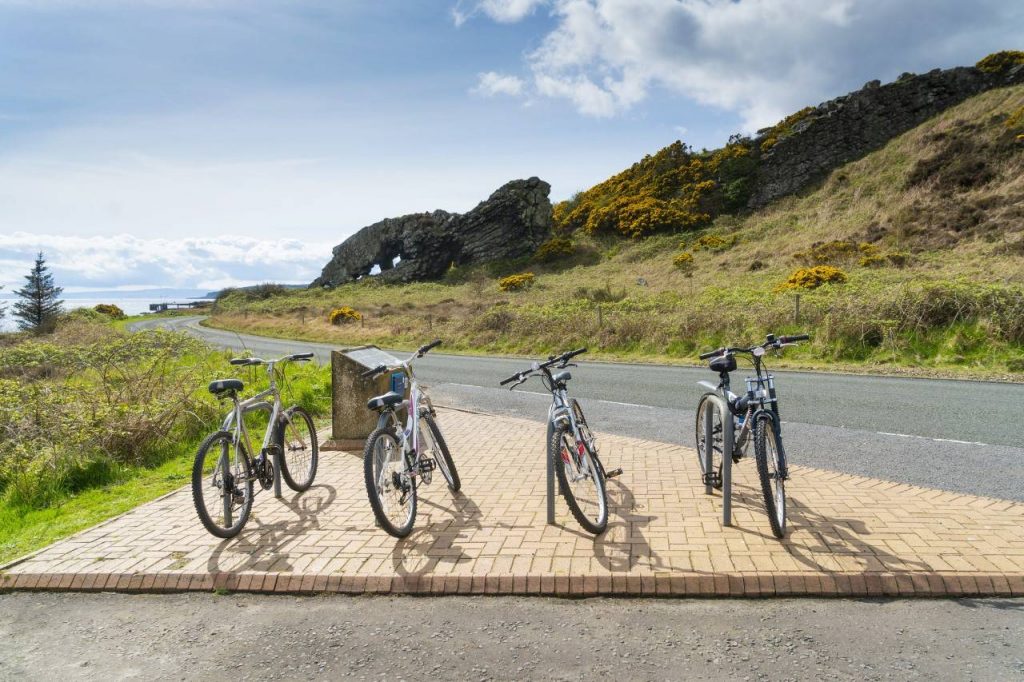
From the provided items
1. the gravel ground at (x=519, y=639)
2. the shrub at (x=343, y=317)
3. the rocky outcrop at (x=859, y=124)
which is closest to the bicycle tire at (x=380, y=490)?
the gravel ground at (x=519, y=639)

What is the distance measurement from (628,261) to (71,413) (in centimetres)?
3876

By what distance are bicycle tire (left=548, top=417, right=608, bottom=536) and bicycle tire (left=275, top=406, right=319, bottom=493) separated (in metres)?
2.53

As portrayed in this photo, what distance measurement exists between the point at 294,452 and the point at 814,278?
23.0m

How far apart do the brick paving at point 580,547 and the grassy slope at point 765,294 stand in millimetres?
9487

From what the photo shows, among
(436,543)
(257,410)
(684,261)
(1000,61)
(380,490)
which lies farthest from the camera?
(1000,61)

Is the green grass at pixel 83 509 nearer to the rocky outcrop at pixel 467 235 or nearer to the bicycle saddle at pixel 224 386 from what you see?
the bicycle saddle at pixel 224 386

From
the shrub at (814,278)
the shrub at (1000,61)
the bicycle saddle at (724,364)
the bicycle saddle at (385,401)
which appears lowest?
the bicycle saddle at (385,401)

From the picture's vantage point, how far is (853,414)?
368 inches

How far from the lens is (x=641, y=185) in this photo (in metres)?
54.4

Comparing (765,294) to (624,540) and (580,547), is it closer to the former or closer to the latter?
(624,540)

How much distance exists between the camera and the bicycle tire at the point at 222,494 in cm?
463

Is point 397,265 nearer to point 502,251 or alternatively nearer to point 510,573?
point 502,251

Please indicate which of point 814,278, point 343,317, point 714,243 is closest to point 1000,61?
point 714,243

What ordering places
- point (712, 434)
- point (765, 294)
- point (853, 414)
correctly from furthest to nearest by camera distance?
point (765, 294) < point (853, 414) < point (712, 434)
